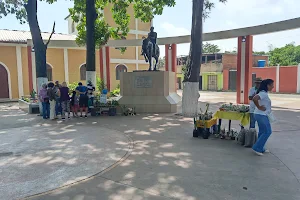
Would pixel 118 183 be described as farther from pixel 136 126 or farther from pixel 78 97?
pixel 78 97

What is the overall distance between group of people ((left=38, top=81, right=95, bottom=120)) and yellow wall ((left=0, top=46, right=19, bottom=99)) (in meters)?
11.0

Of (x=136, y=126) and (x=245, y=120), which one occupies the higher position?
(x=245, y=120)

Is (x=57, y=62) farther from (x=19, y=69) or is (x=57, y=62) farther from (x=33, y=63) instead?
(x=19, y=69)

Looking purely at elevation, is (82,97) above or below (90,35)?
below

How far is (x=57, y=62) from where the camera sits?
68.6 feet

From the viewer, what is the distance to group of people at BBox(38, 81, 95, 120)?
988cm

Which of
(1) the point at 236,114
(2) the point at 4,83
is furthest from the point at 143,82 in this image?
(2) the point at 4,83

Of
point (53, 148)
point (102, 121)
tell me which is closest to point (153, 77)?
point (102, 121)

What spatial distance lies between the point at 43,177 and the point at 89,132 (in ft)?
11.1

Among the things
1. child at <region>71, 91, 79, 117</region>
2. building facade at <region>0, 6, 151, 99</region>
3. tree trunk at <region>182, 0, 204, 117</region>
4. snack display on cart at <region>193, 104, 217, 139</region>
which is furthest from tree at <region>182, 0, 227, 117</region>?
Answer: building facade at <region>0, 6, 151, 99</region>

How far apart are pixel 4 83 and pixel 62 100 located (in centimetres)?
1214

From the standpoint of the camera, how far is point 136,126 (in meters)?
8.33

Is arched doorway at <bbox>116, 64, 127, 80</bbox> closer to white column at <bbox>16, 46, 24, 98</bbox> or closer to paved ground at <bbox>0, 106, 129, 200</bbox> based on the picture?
white column at <bbox>16, 46, 24, 98</bbox>

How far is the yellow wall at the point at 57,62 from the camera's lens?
67.7 feet
